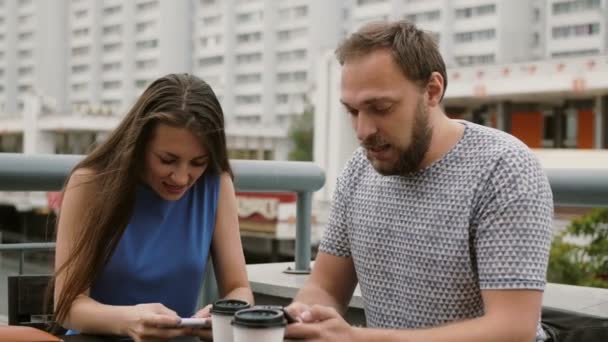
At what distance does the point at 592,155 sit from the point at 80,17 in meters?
58.2

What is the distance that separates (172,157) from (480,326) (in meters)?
0.83

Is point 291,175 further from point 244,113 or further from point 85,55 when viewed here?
point 85,55

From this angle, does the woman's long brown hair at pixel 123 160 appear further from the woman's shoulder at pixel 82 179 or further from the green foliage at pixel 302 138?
the green foliage at pixel 302 138

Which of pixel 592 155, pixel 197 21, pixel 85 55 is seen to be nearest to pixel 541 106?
pixel 592 155

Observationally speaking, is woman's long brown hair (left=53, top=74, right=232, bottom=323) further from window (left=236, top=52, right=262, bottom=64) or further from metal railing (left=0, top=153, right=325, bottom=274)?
window (left=236, top=52, right=262, bottom=64)

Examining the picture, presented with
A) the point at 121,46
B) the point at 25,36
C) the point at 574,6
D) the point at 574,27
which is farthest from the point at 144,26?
the point at 574,27

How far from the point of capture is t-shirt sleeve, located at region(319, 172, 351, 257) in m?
1.88

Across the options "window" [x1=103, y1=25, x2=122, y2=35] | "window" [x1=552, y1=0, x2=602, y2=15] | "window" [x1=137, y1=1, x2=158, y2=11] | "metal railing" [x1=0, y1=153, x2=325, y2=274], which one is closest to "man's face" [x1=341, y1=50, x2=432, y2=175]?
"metal railing" [x1=0, y1=153, x2=325, y2=274]

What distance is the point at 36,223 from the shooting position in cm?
4900

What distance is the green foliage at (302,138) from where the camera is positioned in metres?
54.2

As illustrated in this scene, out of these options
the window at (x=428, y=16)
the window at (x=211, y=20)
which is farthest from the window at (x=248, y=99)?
the window at (x=428, y=16)

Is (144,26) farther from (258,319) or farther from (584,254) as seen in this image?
(258,319)

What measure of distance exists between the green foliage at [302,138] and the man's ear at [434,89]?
170ft

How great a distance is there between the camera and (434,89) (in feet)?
5.41
